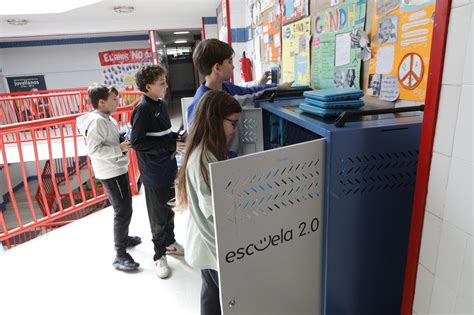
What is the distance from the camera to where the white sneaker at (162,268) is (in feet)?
6.86

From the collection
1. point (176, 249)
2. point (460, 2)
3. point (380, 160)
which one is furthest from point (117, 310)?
point (460, 2)

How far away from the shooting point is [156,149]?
6.24 ft

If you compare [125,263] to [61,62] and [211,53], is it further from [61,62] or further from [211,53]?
[61,62]

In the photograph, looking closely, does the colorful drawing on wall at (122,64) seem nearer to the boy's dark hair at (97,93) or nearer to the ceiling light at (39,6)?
the ceiling light at (39,6)

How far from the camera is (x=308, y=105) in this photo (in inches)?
47.1

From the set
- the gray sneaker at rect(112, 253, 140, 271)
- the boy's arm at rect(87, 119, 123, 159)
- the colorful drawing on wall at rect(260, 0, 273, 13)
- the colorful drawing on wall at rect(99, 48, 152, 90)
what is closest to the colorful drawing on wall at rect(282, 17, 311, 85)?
the colorful drawing on wall at rect(260, 0, 273, 13)

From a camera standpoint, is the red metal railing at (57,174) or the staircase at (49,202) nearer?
the staircase at (49,202)

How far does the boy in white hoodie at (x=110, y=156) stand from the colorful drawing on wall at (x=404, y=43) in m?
1.72

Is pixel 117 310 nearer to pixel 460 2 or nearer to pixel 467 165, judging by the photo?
pixel 467 165

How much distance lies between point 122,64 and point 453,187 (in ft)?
33.0

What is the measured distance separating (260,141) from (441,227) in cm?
104

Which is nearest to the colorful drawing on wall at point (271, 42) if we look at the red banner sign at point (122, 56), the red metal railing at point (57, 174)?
the red metal railing at point (57, 174)

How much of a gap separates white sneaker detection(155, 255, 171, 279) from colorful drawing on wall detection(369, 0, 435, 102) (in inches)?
68.5

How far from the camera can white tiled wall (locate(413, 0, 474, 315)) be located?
720 millimetres
